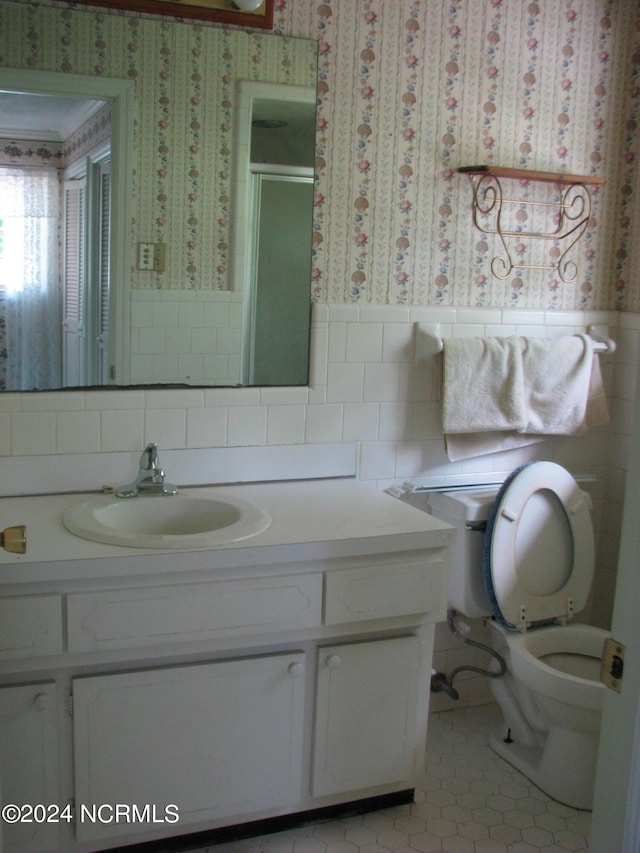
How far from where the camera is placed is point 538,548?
2.65 m

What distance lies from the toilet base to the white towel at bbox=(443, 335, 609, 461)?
872mm

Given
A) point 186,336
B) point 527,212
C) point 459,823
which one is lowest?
point 459,823

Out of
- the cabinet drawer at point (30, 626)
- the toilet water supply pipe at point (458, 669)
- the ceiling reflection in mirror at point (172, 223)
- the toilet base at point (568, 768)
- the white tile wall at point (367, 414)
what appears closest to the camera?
the cabinet drawer at point (30, 626)

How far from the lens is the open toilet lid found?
2557 mm

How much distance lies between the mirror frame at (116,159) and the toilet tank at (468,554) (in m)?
1.06

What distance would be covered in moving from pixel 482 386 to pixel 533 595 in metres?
0.65

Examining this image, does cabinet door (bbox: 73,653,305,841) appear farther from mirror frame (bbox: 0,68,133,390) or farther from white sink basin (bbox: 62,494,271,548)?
mirror frame (bbox: 0,68,133,390)

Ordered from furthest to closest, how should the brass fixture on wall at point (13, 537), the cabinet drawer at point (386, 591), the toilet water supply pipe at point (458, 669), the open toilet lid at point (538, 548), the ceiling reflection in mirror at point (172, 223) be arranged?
the toilet water supply pipe at point (458, 669), the open toilet lid at point (538, 548), the ceiling reflection in mirror at point (172, 223), the cabinet drawer at point (386, 591), the brass fixture on wall at point (13, 537)

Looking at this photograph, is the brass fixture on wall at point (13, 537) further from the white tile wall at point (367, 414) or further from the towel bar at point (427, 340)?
the towel bar at point (427, 340)

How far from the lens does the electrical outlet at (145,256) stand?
2289 millimetres

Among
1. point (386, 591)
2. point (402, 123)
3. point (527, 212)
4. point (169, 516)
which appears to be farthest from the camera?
point (527, 212)

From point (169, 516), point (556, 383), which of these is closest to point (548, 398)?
point (556, 383)

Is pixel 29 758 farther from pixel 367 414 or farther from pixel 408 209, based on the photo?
pixel 408 209
